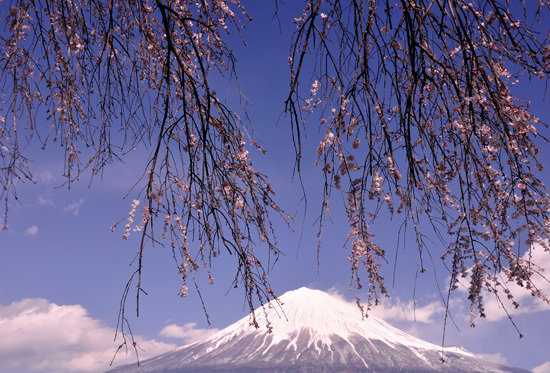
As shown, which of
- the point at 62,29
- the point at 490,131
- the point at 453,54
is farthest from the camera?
the point at 62,29

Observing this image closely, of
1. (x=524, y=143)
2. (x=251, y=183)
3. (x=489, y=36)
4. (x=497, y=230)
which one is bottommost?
(x=497, y=230)

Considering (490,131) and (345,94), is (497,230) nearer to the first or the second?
(490,131)

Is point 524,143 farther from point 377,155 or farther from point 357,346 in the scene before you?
point 357,346

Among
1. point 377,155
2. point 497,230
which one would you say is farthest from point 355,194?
point 497,230

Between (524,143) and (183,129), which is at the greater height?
(183,129)

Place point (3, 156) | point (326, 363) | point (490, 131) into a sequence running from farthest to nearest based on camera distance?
point (326, 363) < point (3, 156) < point (490, 131)

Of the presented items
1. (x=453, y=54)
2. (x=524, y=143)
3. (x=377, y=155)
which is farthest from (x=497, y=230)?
(x=453, y=54)

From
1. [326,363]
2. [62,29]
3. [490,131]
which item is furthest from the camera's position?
[326,363]

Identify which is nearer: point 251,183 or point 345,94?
point 345,94

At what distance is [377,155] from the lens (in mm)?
2098

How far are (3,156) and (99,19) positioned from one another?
1.09 m

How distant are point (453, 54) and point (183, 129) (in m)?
1.40

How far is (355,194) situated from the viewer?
2076mm

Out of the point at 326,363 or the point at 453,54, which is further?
the point at 326,363
